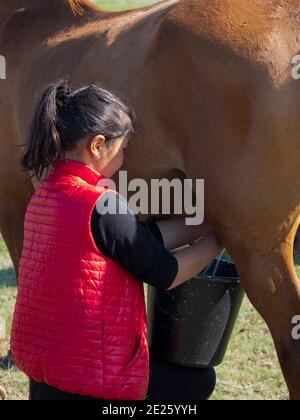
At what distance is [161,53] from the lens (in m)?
2.88

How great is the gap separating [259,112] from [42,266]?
891 mm

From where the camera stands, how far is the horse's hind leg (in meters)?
2.78

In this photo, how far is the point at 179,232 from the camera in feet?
8.96

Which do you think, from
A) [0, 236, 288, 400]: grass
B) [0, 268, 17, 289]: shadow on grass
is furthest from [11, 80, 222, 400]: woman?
[0, 268, 17, 289]: shadow on grass

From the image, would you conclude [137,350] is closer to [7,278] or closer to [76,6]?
[76,6]

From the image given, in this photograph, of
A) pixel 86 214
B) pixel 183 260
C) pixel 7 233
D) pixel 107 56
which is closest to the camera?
pixel 86 214

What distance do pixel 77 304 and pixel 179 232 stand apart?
0.58 m

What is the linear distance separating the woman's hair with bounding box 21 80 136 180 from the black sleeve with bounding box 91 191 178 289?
0.65ft

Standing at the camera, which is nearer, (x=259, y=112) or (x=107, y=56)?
(x=259, y=112)

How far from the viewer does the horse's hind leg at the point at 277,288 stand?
2781 millimetres

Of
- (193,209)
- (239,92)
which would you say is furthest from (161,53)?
(193,209)

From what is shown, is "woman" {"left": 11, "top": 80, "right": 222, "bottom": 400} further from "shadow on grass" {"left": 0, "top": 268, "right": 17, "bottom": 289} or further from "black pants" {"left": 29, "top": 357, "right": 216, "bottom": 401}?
"shadow on grass" {"left": 0, "top": 268, "right": 17, "bottom": 289}

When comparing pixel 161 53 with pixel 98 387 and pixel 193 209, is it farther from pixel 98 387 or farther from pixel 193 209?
pixel 98 387

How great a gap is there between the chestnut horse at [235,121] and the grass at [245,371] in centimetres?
123
